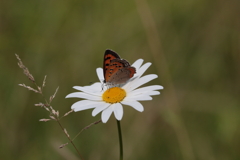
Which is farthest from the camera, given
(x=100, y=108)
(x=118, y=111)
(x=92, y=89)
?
(x=92, y=89)

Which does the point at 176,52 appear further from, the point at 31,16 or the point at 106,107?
the point at 106,107

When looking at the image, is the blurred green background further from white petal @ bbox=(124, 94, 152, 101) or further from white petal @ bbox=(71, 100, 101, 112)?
white petal @ bbox=(71, 100, 101, 112)

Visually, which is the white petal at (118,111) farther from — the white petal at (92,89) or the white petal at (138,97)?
the white petal at (92,89)

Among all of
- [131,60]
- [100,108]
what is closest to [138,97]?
[100,108]

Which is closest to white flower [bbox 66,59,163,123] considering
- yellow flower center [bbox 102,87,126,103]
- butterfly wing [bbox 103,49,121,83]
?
yellow flower center [bbox 102,87,126,103]

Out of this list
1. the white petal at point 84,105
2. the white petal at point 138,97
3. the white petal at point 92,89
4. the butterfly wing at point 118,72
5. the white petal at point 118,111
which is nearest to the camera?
the white petal at point 118,111

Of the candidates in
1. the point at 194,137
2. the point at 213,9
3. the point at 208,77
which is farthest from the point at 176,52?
the point at 194,137

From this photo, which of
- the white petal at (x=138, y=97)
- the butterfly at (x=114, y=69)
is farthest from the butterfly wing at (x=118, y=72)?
the white petal at (x=138, y=97)

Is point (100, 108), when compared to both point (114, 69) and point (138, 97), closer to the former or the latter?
point (138, 97)
